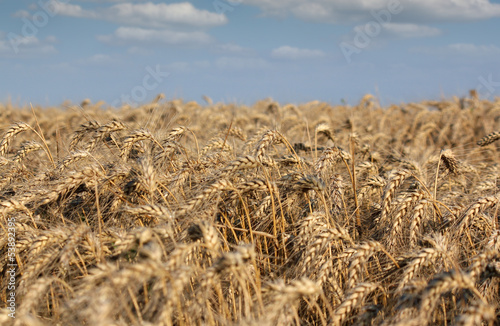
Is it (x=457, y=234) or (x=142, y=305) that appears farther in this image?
(x=457, y=234)

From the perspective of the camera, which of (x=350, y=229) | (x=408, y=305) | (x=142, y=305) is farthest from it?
(x=350, y=229)

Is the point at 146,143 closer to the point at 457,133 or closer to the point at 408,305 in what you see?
the point at 408,305

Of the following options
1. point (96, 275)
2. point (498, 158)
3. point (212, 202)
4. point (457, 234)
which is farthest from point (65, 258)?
point (498, 158)

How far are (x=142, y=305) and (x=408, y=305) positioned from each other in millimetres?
1309

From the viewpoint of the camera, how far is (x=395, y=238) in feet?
8.66

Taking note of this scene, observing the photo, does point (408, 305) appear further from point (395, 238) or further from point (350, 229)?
point (350, 229)

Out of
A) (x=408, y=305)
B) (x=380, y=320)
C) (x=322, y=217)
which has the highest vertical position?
(x=322, y=217)

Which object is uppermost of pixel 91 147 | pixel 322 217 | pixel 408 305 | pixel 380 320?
pixel 91 147

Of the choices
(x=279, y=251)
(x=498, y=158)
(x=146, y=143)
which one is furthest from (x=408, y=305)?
(x=498, y=158)

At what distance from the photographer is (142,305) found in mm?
2215

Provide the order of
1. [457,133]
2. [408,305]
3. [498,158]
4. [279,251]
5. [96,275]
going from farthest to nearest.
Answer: [457,133] → [498,158] → [279,251] → [408,305] → [96,275]

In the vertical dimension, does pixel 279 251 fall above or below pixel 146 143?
below

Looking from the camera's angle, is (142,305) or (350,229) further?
(350,229)

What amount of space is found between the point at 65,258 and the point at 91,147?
1.46 meters
